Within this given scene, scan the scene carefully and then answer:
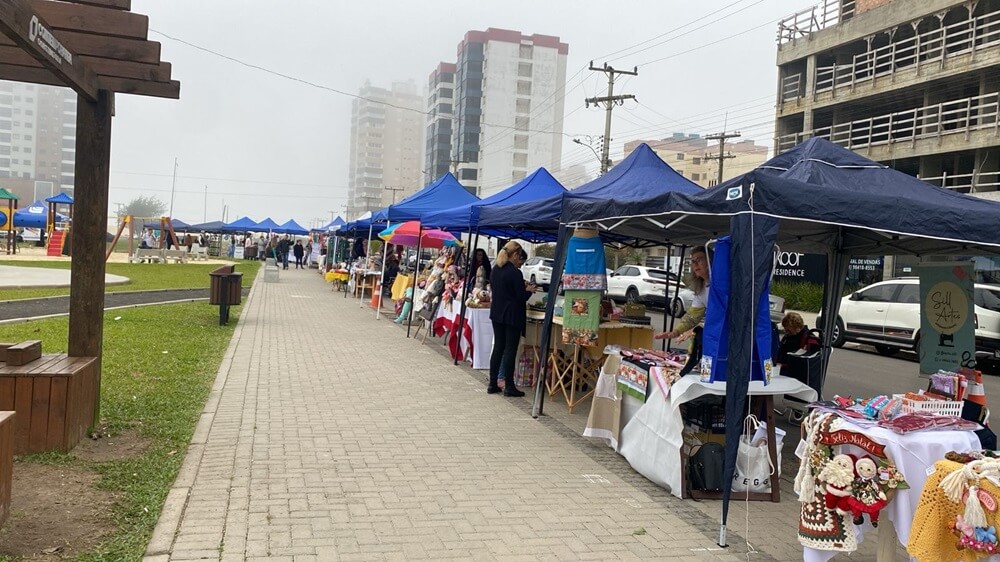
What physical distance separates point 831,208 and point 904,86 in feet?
93.6

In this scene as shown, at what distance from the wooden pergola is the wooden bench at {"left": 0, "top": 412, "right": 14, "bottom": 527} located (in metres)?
2.05

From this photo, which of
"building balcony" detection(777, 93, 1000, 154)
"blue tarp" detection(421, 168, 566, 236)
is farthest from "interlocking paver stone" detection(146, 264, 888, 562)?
"building balcony" detection(777, 93, 1000, 154)

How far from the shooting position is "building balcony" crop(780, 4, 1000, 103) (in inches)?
1027

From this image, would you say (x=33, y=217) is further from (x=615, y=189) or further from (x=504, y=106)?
(x=504, y=106)

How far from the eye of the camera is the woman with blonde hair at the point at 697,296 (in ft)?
22.3

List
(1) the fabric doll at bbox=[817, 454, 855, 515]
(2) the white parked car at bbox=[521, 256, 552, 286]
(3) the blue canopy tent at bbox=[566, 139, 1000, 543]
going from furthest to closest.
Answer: (2) the white parked car at bbox=[521, 256, 552, 286] → (3) the blue canopy tent at bbox=[566, 139, 1000, 543] → (1) the fabric doll at bbox=[817, 454, 855, 515]

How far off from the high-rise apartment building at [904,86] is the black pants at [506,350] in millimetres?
22632

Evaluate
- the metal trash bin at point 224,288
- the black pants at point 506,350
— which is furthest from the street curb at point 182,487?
the metal trash bin at point 224,288

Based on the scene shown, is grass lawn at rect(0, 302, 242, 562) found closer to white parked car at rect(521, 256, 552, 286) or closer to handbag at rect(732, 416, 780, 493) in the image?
handbag at rect(732, 416, 780, 493)

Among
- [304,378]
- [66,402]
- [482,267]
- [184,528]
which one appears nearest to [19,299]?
[304,378]

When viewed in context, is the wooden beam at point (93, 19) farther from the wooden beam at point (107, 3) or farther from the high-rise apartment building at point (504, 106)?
the high-rise apartment building at point (504, 106)

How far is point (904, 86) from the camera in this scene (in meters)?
28.8

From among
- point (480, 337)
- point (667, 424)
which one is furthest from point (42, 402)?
point (480, 337)

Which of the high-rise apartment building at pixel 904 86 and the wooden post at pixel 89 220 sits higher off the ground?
the high-rise apartment building at pixel 904 86
